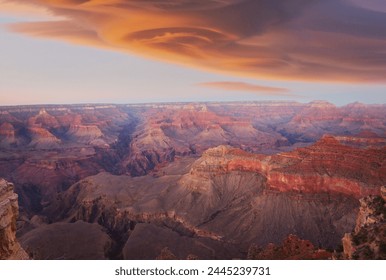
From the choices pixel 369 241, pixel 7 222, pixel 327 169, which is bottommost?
pixel 327 169

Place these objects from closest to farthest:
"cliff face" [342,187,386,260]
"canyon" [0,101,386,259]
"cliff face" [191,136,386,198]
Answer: "cliff face" [342,187,386,260], "canyon" [0,101,386,259], "cliff face" [191,136,386,198]

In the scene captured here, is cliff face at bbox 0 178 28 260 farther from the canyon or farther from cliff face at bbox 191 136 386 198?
cliff face at bbox 191 136 386 198

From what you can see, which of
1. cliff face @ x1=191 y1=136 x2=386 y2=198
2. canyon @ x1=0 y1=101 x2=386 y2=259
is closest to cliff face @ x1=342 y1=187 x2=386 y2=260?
canyon @ x1=0 y1=101 x2=386 y2=259

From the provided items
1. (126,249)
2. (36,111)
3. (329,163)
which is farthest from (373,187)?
(36,111)

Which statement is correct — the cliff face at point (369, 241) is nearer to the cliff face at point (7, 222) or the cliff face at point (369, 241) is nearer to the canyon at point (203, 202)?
the canyon at point (203, 202)

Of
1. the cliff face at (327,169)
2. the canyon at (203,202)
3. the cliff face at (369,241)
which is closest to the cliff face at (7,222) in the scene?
the canyon at (203,202)

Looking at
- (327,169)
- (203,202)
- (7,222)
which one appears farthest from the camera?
(203,202)

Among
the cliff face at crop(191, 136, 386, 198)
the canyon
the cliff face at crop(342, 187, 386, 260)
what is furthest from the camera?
the cliff face at crop(191, 136, 386, 198)

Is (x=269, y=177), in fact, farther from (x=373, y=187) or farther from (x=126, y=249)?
(x=126, y=249)

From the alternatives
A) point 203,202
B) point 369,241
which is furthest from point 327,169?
point 369,241

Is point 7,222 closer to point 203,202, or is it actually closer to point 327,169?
point 327,169
